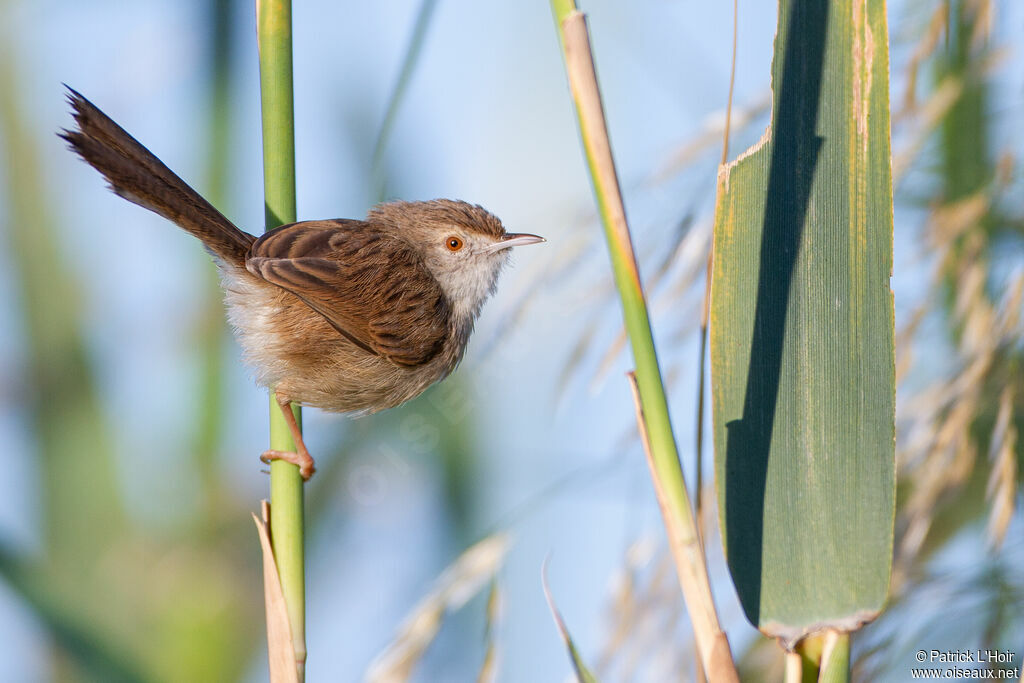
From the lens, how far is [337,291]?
1.96 metres

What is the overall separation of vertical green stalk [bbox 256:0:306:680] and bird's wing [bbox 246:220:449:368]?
1.44 ft

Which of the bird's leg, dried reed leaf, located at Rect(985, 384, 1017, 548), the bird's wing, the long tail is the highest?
the long tail

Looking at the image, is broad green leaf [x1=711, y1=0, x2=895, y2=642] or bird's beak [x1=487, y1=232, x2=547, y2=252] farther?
bird's beak [x1=487, y1=232, x2=547, y2=252]

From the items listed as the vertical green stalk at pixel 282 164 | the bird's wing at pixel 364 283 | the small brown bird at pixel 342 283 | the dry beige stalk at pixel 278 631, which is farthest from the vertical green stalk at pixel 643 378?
the bird's wing at pixel 364 283

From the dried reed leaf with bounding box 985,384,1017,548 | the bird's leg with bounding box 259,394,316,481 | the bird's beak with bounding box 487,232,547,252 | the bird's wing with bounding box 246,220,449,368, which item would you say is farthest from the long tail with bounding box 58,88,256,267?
the dried reed leaf with bounding box 985,384,1017,548

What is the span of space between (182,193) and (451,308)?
0.83m

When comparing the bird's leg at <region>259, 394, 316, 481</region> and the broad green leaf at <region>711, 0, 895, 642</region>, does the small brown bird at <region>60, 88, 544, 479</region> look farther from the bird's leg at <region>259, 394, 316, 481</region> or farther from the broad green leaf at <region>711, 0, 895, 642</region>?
the broad green leaf at <region>711, 0, 895, 642</region>

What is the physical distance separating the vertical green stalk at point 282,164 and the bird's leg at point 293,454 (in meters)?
0.03

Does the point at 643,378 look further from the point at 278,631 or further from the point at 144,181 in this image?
the point at 144,181

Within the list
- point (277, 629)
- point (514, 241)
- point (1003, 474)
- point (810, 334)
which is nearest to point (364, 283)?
point (514, 241)

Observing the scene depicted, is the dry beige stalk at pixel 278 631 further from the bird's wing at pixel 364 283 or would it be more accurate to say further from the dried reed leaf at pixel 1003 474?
the dried reed leaf at pixel 1003 474

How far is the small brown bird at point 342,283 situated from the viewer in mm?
1698

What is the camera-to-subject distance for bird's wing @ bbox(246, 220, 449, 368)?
1786 millimetres

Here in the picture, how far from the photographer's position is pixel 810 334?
1.13m
